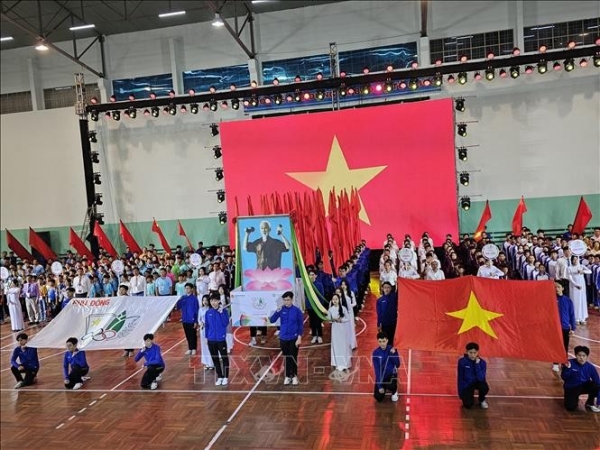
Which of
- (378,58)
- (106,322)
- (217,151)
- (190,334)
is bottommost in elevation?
(190,334)

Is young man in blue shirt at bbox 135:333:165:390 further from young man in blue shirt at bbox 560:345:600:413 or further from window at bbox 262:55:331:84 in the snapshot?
window at bbox 262:55:331:84

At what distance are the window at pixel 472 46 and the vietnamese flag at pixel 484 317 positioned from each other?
460 inches

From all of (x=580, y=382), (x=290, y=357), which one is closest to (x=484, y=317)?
(x=580, y=382)

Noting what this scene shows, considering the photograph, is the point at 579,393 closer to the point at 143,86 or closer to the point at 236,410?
the point at 236,410

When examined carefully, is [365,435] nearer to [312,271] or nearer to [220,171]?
[312,271]

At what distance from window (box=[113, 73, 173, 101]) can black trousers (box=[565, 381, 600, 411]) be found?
16264 millimetres

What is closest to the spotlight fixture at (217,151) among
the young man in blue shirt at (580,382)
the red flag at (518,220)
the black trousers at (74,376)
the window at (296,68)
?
the window at (296,68)

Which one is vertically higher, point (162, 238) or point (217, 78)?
point (217, 78)

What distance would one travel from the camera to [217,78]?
1758 centimetres

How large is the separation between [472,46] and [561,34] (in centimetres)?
261

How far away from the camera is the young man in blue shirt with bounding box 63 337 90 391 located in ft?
23.3

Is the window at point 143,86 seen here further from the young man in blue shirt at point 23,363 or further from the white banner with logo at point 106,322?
the young man in blue shirt at point 23,363

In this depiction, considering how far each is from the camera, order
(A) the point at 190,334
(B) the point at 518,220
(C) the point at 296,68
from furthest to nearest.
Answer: (C) the point at 296,68 < (B) the point at 518,220 < (A) the point at 190,334

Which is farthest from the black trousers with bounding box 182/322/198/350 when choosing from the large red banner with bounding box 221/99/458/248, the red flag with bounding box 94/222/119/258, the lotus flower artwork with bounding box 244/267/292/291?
the red flag with bounding box 94/222/119/258
